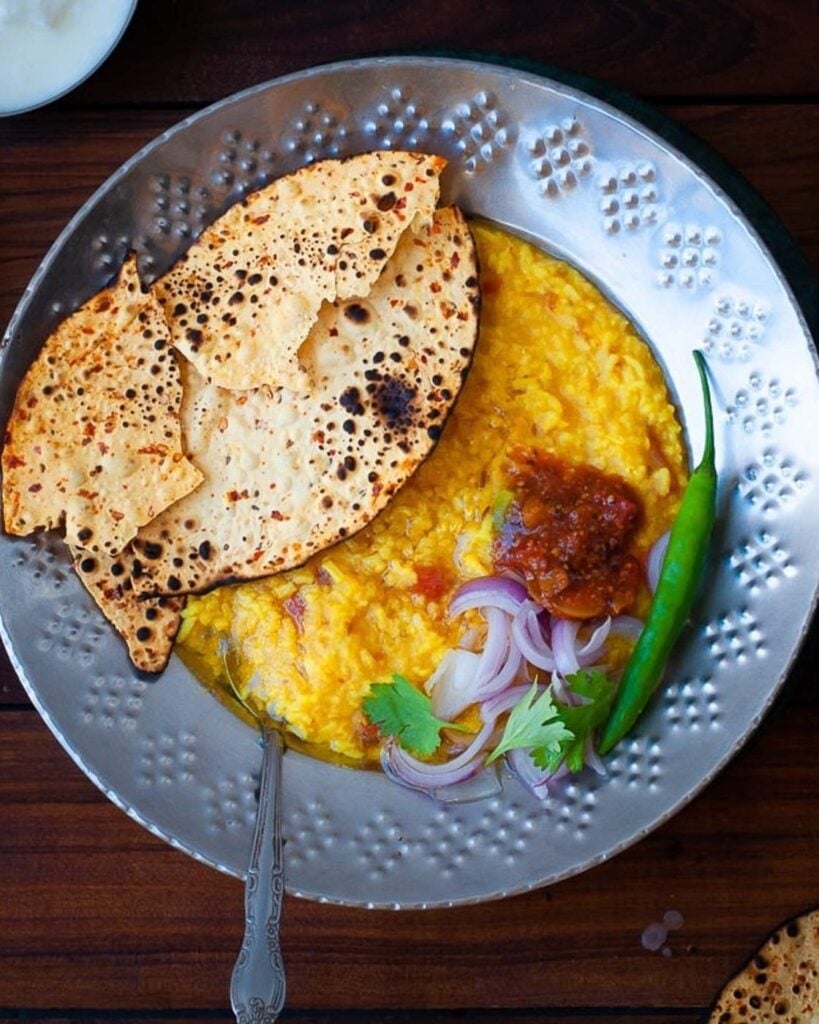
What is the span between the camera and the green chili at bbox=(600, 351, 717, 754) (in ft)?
8.28

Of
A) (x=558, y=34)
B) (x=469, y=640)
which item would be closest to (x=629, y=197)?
(x=558, y=34)

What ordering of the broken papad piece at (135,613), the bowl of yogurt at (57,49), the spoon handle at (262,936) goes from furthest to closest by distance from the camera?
the bowl of yogurt at (57,49) < the broken papad piece at (135,613) < the spoon handle at (262,936)

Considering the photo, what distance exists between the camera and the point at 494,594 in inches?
102

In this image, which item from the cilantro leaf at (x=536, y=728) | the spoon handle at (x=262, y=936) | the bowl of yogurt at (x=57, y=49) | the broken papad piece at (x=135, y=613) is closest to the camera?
the spoon handle at (x=262, y=936)

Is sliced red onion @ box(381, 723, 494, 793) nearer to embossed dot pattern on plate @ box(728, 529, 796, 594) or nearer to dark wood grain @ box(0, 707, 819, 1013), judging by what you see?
dark wood grain @ box(0, 707, 819, 1013)

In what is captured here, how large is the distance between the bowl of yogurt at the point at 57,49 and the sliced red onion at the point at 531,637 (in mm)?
1644

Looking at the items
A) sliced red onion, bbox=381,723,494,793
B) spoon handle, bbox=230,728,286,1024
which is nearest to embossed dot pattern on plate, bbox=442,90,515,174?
sliced red onion, bbox=381,723,494,793

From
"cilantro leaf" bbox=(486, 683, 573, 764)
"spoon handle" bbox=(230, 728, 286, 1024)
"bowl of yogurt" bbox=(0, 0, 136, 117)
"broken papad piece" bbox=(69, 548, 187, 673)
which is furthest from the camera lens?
"bowl of yogurt" bbox=(0, 0, 136, 117)

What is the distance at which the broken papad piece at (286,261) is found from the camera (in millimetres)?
2537

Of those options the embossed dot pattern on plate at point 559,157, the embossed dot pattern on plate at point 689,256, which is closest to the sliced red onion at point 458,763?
the embossed dot pattern on plate at point 689,256

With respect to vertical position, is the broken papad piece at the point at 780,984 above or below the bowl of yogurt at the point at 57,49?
below

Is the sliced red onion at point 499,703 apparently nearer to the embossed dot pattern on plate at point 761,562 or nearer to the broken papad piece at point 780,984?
the embossed dot pattern on plate at point 761,562

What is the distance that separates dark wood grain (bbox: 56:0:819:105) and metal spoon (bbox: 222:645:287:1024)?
1754mm

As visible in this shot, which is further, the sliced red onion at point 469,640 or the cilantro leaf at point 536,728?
the sliced red onion at point 469,640
